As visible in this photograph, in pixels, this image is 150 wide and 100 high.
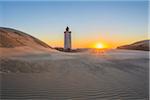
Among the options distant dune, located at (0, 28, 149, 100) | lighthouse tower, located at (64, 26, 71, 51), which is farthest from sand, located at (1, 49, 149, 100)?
lighthouse tower, located at (64, 26, 71, 51)

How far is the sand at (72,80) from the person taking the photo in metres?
4.30

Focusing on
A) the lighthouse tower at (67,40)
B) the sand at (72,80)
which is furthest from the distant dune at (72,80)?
the lighthouse tower at (67,40)

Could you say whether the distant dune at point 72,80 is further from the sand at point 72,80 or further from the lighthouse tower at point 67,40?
the lighthouse tower at point 67,40

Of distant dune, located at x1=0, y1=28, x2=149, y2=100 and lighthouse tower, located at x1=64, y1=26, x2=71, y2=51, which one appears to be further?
lighthouse tower, located at x1=64, y1=26, x2=71, y2=51

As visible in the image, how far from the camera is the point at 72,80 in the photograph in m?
5.27

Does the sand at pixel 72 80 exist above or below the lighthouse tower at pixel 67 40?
below

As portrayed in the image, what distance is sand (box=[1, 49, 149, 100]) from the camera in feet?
14.1

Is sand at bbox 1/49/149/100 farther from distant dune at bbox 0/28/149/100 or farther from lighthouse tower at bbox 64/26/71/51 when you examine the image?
lighthouse tower at bbox 64/26/71/51

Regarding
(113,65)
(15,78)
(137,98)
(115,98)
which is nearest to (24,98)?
(15,78)

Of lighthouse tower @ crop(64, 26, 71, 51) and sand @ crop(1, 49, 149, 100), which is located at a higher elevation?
lighthouse tower @ crop(64, 26, 71, 51)

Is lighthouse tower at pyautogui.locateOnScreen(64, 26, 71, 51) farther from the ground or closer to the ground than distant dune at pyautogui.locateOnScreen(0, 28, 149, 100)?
farther from the ground

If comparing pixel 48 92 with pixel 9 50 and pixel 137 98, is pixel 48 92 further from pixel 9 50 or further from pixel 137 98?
pixel 9 50

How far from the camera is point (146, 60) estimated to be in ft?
27.5

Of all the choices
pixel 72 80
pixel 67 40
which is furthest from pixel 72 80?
pixel 67 40
